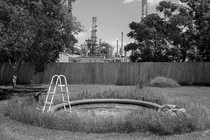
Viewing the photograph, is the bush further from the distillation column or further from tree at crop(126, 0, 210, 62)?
the distillation column

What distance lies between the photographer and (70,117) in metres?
6.45

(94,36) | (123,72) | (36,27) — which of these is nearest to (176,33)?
(123,72)

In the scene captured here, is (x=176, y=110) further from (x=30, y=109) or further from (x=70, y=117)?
(x=30, y=109)

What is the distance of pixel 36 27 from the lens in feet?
37.8

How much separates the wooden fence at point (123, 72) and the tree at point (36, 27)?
6.27 meters

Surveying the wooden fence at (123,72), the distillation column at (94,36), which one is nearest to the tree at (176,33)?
the wooden fence at (123,72)

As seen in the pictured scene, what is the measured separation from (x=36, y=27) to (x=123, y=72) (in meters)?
9.53

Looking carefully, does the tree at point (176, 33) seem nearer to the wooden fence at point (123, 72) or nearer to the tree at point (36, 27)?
the wooden fence at point (123, 72)

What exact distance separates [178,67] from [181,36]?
3.59 meters

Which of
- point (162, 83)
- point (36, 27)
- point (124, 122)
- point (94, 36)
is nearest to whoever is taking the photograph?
point (124, 122)

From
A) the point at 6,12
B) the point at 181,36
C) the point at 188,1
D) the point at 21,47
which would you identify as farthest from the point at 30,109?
the point at 188,1

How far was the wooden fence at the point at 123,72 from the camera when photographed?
63.4 feet

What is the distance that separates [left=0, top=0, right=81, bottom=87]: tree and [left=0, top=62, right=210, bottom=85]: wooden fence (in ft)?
20.6

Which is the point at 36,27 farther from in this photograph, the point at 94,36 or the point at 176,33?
the point at 94,36
